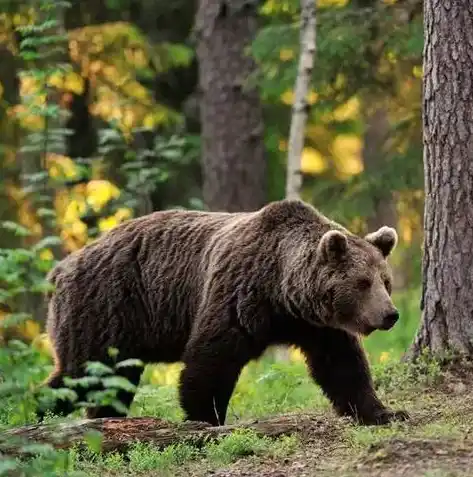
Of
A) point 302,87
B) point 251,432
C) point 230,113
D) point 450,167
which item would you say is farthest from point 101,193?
point 251,432

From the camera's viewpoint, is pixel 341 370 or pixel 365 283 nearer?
pixel 365 283

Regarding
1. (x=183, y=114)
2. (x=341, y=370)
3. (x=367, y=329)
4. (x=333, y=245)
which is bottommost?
(x=341, y=370)

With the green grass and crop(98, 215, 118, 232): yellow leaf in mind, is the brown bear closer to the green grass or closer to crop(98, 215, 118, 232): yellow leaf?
the green grass

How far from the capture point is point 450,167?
8.48 meters

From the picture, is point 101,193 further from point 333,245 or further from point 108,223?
point 333,245

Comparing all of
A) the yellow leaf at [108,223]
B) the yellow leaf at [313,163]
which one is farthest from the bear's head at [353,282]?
the yellow leaf at [313,163]

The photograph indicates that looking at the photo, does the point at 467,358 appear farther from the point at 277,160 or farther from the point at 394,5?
the point at 277,160

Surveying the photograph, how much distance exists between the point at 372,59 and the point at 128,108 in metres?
5.20

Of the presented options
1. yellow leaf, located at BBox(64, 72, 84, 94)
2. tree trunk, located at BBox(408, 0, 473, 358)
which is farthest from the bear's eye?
yellow leaf, located at BBox(64, 72, 84, 94)

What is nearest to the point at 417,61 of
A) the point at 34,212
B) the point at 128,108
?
the point at 128,108

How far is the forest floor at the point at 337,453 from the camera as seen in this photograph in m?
6.32

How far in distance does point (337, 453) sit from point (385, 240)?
1.68 m

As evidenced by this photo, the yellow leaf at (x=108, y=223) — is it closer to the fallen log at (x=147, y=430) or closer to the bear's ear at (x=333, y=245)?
the bear's ear at (x=333, y=245)

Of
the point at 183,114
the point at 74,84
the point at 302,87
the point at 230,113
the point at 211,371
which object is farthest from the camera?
the point at 183,114
